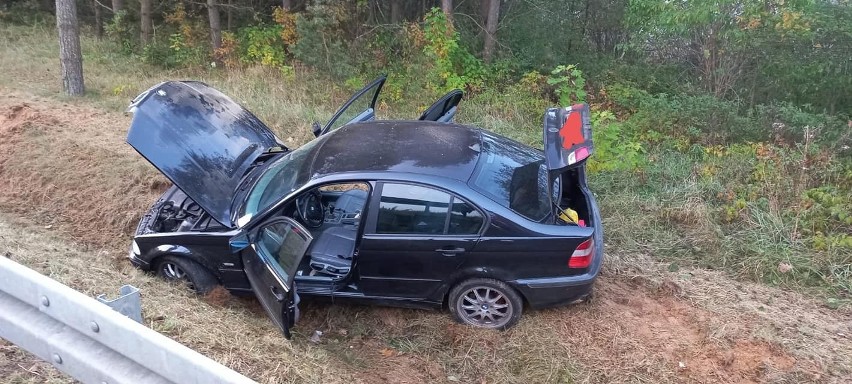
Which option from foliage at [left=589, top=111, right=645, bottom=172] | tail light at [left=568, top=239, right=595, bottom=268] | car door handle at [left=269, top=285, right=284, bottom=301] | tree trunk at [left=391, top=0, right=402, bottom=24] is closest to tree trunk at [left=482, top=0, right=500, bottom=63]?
tree trunk at [left=391, top=0, right=402, bottom=24]

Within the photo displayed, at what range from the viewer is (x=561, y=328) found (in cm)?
457

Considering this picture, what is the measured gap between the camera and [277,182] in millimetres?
4727

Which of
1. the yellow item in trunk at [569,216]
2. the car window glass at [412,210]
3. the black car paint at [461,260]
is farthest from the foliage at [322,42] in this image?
the yellow item in trunk at [569,216]

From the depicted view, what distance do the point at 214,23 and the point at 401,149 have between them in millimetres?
10235

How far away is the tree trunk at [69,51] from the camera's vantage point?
33.3 ft

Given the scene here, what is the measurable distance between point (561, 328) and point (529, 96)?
7055 millimetres

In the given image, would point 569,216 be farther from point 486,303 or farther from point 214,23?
point 214,23

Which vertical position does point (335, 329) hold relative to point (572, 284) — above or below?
below

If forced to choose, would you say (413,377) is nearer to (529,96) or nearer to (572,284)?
(572,284)

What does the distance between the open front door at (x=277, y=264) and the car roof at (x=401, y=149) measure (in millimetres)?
544

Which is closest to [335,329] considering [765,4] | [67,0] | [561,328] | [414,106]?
[561,328]

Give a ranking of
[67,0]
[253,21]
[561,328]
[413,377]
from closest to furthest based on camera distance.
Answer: [413,377] → [561,328] → [67,0] → [253,21]

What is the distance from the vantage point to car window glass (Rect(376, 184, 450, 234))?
4.29 meters

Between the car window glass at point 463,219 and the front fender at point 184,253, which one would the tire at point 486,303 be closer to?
the car window glass at point 463,219
